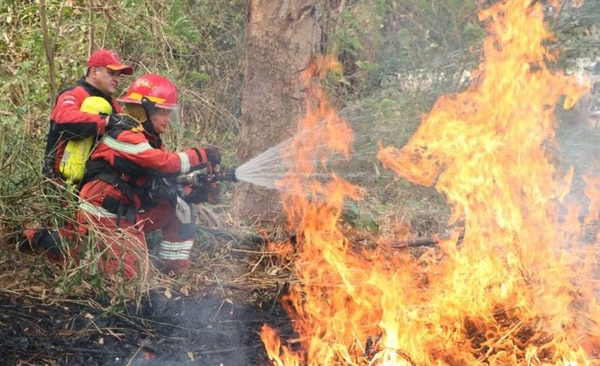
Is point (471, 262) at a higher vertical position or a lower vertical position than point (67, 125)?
lower

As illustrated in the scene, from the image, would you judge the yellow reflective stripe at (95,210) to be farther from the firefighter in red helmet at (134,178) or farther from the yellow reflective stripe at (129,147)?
the yellow reflective stripe at (129,147)

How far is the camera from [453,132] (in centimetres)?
506

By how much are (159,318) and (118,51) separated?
15.6 feet

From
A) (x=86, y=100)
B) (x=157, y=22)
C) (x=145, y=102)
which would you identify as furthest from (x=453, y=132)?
(x=157, y=22)

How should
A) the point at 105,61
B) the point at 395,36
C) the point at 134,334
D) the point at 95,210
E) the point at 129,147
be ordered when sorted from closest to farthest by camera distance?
the point at 134,334, the point at 129,147, the point at 95,210, the point at 105,61, the point at 395,36

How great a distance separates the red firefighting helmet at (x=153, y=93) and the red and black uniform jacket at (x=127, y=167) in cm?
20

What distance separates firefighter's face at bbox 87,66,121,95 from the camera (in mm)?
5461

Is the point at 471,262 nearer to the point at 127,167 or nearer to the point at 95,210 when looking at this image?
the point at 127,167

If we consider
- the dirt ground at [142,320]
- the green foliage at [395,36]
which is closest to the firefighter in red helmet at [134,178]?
the dirt ground at [142,320]

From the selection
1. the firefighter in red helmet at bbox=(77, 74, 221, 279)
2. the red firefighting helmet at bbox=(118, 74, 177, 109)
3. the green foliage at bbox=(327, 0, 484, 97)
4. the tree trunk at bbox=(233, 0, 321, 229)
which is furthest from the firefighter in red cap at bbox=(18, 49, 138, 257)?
the green foliage at bbox=(327, 0, 484, 97)

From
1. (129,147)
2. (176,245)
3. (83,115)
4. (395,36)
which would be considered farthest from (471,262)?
(395,36)

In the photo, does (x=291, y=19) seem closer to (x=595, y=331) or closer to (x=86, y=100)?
(x=86, y=100)

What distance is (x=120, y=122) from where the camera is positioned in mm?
4941

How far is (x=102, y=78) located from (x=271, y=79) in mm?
1496
